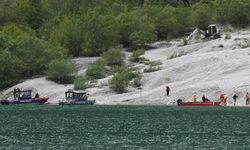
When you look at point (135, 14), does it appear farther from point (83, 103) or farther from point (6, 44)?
point (83, 103)

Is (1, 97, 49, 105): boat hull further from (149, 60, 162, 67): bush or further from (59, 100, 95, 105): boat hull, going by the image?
(149, 60, 162, 67): bush

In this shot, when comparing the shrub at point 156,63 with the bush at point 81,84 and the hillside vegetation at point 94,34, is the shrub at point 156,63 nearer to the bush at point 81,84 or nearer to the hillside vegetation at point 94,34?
the bush at point 81,84

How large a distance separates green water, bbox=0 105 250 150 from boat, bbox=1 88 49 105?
113 ft

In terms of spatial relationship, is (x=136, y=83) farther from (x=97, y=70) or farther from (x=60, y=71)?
(x=60, y=71)

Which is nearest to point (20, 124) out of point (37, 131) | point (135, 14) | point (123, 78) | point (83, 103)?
point (37, 131)

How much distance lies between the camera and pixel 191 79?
11762cm

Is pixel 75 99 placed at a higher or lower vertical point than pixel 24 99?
lower

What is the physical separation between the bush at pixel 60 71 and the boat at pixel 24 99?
9.28 meters

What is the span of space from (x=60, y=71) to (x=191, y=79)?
93.8ft

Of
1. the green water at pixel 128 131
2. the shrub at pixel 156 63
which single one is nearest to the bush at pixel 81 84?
the shrub at pixel 156 63

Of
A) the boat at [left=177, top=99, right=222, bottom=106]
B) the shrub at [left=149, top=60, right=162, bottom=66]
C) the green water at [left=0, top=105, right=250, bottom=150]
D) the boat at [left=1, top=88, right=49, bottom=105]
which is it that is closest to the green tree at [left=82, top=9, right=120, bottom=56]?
the shrub at [left=149, top=60, right=162, bottom=66]

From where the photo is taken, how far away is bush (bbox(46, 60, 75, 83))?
132875mm

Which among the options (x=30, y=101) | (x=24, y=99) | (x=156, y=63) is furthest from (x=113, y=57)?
(x=30, y=101)

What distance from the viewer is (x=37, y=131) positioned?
6100 cm
